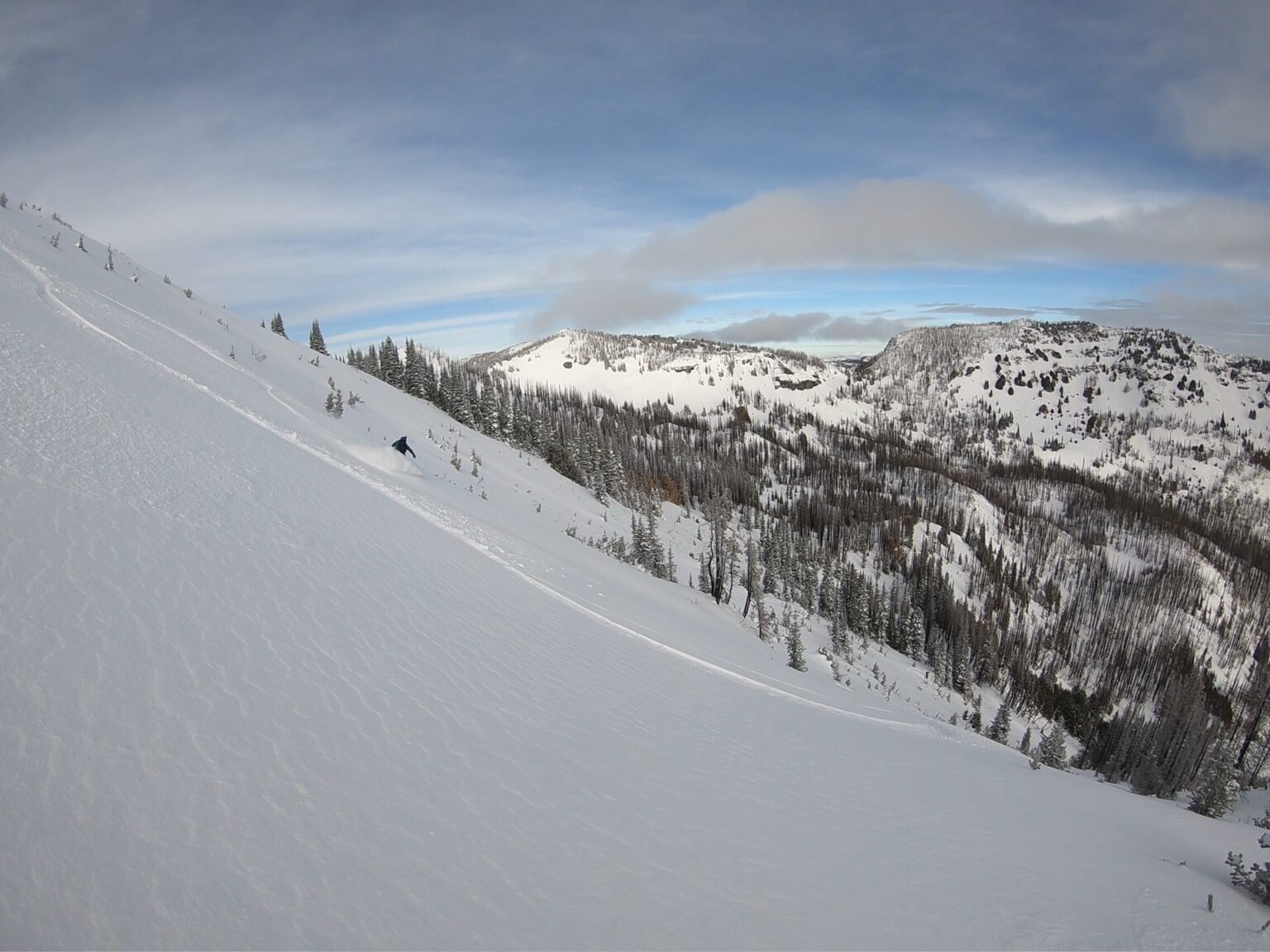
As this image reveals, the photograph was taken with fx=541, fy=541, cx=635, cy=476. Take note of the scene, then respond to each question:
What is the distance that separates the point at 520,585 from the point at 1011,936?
7744 mm

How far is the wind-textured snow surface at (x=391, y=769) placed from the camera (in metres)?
2.63

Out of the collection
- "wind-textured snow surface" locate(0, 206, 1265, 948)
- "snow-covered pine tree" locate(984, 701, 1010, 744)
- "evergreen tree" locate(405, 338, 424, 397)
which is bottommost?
"snow-covered pine tree" locate(984, 701, 1010, 744)

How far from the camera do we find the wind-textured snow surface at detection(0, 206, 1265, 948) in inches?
104

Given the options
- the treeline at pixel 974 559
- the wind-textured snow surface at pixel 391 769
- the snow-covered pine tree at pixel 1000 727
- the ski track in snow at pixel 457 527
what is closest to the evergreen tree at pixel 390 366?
A: the treeline at pixel 974 559

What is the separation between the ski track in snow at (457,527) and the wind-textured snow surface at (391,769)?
0.56 meters

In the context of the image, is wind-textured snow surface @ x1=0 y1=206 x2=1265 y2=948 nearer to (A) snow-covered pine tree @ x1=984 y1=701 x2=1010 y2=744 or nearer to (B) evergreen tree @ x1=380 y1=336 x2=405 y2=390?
(A) snow-covered pine tree @ x1=984 y1=701 x2=1010 y2=744

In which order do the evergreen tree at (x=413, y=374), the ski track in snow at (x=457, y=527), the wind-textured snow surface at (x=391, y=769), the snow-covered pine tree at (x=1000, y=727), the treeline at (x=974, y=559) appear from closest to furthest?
1. the wind-textured snow surface at (x=391, y=769)
2. the ski track in snow at (x=457, y=527)
3. the snow-covered pine tree at (x=1000, y=727)
4. the treeline at (x=974, y=559)
5. the evergreen tree at (x=413, y=374)

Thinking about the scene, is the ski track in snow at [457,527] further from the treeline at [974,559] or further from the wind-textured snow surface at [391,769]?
the treeline at [974,559]

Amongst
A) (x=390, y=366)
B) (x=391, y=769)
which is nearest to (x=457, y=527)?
(x=391, y=769)

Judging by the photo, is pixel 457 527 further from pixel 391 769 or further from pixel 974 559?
pixel 974 559

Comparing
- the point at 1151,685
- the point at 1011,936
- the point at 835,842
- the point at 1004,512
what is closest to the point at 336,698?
the point at 835,842

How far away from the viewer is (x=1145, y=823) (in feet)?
26.2

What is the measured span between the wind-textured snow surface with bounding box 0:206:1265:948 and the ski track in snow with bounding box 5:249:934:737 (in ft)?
1.85

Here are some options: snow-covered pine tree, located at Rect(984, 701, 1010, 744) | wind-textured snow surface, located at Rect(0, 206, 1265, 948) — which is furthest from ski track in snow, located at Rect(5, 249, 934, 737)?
snow-covered pine tree, located at Rect(984, 701, 1010, 744)
